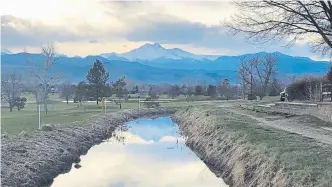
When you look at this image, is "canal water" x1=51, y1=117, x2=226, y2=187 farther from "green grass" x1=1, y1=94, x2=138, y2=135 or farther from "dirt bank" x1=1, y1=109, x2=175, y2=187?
"green grass" x1=1, y1=94, x2=138, y2=135

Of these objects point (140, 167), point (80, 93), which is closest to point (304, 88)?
point (140, 167)

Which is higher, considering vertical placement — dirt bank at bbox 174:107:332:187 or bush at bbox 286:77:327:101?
bush at bbox 286:77:327:101

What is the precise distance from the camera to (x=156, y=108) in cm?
6075

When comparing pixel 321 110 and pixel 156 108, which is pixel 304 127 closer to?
pixel 321 110

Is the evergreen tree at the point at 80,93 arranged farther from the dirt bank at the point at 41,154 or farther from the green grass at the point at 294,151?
the green grass at the point at 294,151

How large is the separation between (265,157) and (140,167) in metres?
7.81

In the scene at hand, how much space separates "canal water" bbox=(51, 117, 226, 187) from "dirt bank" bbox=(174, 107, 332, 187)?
2.49 ft

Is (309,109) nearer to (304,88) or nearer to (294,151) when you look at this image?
(294,151)

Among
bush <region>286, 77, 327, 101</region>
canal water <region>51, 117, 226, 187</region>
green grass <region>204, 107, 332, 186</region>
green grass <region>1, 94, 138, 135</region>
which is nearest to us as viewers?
green grass <region>204, 107, 332, 186</region>

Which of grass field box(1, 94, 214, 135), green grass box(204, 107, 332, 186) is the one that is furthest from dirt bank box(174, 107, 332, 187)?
grass field box(1, 94, 214, 135)

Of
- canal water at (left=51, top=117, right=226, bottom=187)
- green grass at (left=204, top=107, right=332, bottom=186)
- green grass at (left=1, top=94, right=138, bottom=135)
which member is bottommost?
canal water at (left=51, top=117, right=226, bottom=187)

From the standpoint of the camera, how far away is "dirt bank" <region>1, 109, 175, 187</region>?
15047 millimetres

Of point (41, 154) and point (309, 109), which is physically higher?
point (309, 109)

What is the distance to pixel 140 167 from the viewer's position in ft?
68.4
